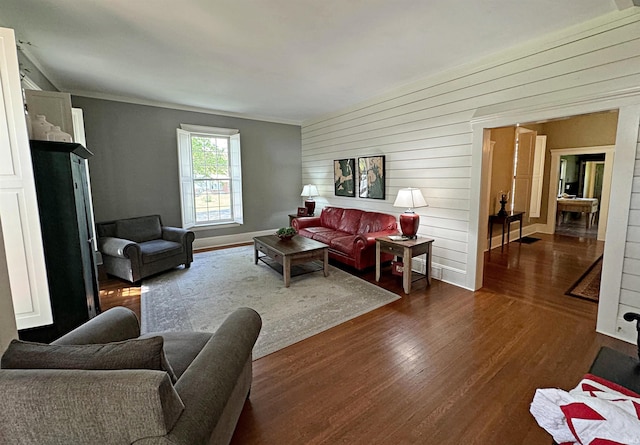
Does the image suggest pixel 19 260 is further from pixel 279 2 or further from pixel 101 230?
pixel 279 2

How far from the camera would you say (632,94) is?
A: 2.31 meters

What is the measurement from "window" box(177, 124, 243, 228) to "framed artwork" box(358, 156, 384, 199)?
2.61 m

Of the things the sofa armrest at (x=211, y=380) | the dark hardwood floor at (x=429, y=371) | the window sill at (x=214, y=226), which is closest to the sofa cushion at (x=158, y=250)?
the dark hardwood floor at (x=429, y=371)

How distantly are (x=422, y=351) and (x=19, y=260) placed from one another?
3214 mm

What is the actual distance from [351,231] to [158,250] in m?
3.02

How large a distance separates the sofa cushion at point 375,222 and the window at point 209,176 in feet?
9.20

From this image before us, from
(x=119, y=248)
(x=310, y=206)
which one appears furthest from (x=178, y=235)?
(x=310, y=206)

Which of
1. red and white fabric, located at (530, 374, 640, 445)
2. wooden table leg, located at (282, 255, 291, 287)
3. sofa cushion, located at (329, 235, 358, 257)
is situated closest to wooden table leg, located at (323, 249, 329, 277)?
sofa cushion, located at (329, 235, 358, 257)

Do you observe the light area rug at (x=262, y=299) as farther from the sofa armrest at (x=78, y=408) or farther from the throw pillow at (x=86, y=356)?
the sofa armrest at (x=78, y=408)

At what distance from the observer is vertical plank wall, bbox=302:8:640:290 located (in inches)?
96.8

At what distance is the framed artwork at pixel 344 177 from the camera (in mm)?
5367

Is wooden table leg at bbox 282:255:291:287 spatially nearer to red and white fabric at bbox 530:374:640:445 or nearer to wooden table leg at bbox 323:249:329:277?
wooden table leg at bbox 323:249:329:277

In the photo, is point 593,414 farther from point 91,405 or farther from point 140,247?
point 140,247

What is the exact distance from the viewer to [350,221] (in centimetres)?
511
